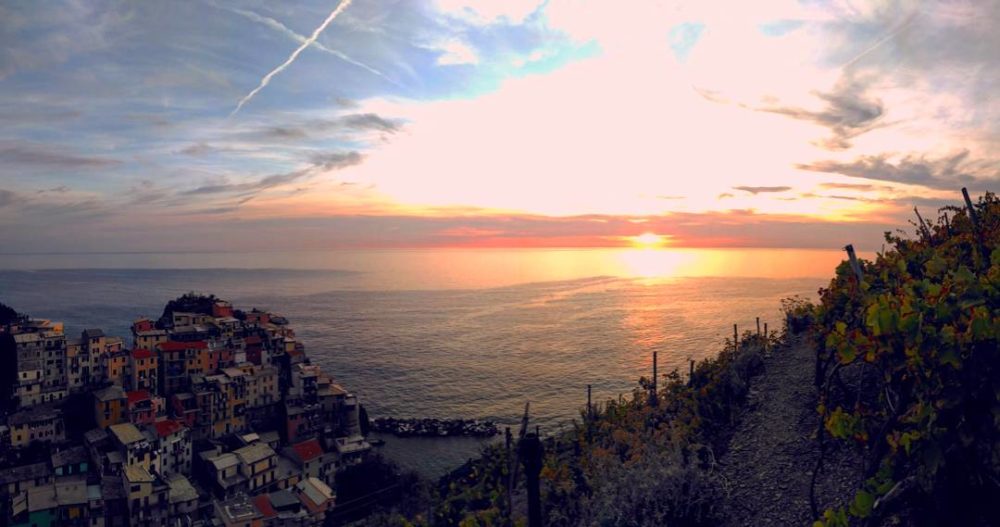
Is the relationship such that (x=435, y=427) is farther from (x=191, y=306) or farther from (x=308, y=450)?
(x=191, y=306)

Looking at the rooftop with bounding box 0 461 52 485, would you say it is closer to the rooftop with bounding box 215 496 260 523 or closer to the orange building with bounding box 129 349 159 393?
the orange building with bounding box 129 349 159 393

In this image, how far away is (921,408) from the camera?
151 inches

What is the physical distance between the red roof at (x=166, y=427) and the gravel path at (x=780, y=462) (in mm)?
32693

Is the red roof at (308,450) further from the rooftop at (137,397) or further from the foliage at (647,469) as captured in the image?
the foliage at (647,469)

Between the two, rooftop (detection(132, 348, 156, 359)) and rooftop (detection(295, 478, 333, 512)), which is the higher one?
rooftop (detection(132, 348, 156, 359))

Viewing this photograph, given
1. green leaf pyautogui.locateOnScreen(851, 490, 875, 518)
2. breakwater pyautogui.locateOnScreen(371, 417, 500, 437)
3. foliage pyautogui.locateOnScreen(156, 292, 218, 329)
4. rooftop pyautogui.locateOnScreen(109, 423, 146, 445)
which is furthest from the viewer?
foliage pyautogui.locateOnScreen(156, 292, 218, 329)

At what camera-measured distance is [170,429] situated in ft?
102

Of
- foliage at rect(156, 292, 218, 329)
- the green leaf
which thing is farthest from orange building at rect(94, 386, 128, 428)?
the green leaf

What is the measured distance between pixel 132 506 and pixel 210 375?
537 inches

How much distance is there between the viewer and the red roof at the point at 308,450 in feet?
108

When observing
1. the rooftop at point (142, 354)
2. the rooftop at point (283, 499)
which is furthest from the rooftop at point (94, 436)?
the rooftop at point (283, 499)

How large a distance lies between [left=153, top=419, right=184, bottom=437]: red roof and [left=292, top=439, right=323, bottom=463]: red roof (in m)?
6.97

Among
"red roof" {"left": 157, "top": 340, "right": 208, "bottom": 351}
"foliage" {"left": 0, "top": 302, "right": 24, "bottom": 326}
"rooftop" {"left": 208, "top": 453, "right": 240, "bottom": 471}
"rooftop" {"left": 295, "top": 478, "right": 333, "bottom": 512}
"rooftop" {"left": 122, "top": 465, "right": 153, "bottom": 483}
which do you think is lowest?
"rooftop" {"left": 295, "top": 478, "right": 333, "bottom": 512}

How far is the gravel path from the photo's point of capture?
6395 mm
